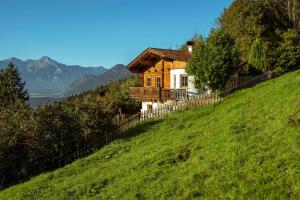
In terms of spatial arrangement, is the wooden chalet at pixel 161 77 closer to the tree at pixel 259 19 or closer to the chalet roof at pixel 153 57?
the chalet roof at pixel 153 57

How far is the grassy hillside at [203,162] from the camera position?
569 inches

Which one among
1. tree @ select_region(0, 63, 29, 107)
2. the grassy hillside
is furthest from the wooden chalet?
tree @ select_region(0, 63, 29, 107)

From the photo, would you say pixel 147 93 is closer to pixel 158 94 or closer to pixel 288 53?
pixel 158 94

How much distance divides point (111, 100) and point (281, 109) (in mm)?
36233

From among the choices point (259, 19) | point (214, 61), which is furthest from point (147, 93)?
point (259, 19)

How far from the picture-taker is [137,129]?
32656 millimetres

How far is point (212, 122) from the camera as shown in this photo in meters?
26.3

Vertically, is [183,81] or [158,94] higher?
[183,81]

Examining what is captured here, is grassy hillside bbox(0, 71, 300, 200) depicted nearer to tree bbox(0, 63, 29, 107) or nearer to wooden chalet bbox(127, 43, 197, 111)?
wooden chalet bbox(127, 43, 197, 111)

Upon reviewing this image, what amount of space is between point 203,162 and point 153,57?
3369 centimetres

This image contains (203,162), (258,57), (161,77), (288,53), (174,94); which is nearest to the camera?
(203,162)

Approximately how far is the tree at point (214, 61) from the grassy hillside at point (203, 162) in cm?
703

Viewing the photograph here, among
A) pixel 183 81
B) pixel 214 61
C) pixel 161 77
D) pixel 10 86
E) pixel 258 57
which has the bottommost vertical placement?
pixel 10 86

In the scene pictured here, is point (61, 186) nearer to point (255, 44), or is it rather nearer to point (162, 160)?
point (162, 160)
